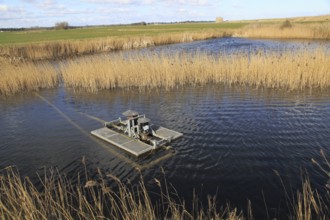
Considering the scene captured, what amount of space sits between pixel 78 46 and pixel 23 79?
1562 centimetres

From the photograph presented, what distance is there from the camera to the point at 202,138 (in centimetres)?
909

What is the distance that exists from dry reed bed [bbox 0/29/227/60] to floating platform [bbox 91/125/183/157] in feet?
49.7

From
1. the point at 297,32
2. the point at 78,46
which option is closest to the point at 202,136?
the point at 78,46

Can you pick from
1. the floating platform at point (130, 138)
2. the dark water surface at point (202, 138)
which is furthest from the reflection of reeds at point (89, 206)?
the floating platform at point (130, 138)

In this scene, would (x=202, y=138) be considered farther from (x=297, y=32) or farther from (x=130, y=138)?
(x=297, y=32)

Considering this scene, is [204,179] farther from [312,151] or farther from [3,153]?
[3,153]

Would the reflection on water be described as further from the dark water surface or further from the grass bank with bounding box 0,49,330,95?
the grass bank with bounding box 0,49,330,95

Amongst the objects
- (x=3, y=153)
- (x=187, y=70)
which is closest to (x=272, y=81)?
(x=187, y=70)

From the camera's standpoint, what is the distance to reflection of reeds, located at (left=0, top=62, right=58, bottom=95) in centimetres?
1589

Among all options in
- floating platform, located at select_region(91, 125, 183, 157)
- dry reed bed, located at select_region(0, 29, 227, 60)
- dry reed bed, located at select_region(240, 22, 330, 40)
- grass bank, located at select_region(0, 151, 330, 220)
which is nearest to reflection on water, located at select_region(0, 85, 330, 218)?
floating platform, located at select_region(91, 125, 183, 157)

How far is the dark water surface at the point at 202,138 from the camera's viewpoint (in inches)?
266

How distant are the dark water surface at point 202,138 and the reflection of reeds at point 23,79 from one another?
111 centimetres

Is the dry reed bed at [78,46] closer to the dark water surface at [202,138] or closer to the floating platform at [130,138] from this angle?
the dark water surface at [202,138]

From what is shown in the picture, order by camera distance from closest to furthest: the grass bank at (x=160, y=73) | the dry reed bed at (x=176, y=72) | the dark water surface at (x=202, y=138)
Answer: the dark water surface at (x=202, y=138), the dry reed bed at (x=176, y=72), the grass bank at (x=160, y=73)
